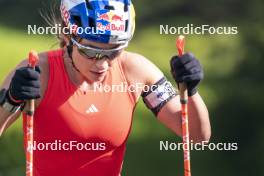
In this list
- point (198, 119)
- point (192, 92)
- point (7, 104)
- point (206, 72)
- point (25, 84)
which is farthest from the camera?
point (206, 72)

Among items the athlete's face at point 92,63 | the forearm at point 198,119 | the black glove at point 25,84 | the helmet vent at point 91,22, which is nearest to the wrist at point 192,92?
the forearm at point 198,119

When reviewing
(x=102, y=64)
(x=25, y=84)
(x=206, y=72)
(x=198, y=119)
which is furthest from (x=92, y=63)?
(x=206, y=72)

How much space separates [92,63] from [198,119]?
631mm

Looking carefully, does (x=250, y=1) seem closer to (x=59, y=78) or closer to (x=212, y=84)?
(x=212, y=84)

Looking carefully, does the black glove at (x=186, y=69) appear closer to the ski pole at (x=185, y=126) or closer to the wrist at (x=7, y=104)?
the ski pole at (x=185, y=126)

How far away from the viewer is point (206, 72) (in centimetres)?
1016

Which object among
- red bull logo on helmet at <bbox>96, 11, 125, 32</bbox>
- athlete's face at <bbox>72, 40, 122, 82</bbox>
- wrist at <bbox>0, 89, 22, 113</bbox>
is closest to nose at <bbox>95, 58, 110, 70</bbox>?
athlete's face at <bbox>72, 40, 122, 82</bbox>

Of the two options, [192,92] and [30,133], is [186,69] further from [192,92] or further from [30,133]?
[30,133]

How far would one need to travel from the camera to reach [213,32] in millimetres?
10789

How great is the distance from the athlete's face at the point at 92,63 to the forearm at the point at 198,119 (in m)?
0.46

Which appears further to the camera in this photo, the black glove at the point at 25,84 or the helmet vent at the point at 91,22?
the helmet vent at the point at 91,22

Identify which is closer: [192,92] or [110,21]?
[110,21]

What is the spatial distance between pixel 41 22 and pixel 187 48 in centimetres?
152

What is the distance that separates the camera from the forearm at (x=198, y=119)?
16.8 ft
